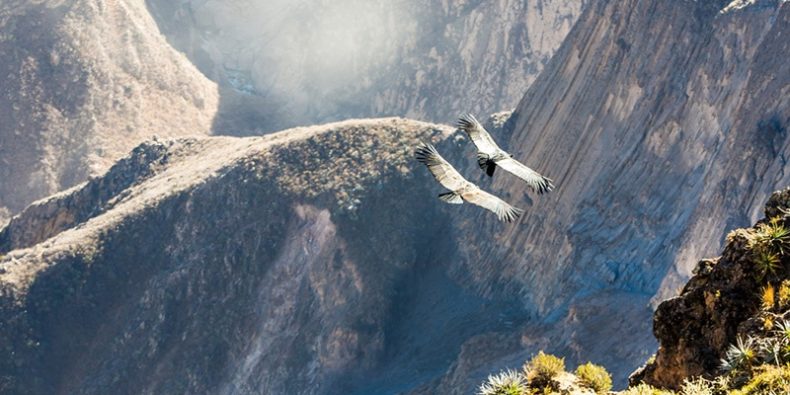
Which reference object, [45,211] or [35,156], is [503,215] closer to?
[45,211]

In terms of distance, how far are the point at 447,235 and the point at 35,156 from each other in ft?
164

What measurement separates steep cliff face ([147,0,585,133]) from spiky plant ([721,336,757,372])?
321 feet

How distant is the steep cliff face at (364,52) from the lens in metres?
113

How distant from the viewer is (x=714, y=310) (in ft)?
48.1

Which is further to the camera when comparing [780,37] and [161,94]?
[161,94]

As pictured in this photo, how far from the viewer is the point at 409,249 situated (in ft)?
224

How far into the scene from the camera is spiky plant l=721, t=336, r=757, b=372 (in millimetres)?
12680

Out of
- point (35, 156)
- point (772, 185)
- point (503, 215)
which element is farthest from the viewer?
point (35, 156)

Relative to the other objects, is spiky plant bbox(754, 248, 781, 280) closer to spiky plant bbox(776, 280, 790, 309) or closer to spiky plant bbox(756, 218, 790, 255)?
spiky plant bbox(756, 218, 790, 255)

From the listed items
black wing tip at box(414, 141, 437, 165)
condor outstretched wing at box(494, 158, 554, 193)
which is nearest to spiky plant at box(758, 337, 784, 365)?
condor outstretched wing at box(494, 158, 554, 193)

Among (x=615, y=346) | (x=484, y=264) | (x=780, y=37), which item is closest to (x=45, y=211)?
(x=484, y=264)

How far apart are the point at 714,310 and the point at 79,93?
334 ft

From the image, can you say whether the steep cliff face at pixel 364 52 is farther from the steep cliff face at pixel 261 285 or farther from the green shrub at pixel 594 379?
the green shrub at pixel 594 379

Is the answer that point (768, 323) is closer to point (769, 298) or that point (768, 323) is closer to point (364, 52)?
point (769, 298)
